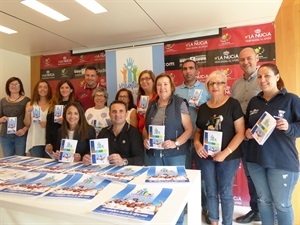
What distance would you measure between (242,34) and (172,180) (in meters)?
2.66

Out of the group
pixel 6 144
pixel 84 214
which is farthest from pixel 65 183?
pixel 6 144

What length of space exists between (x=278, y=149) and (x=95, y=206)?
4.76 ft

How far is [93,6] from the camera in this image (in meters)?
2.54

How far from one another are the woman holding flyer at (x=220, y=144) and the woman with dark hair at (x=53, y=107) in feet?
5.06

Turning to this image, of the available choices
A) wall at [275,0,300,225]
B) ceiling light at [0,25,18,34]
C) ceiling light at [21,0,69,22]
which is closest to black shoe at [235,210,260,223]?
wall at [275,0,300,225]

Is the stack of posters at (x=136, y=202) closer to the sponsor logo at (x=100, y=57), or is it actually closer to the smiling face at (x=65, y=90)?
the smiling face at (x=65, y=90)

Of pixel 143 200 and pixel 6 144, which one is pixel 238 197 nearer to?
pixel 143 200

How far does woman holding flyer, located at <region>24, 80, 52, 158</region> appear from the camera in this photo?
2.88 meters

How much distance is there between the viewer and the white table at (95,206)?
38.1 inches

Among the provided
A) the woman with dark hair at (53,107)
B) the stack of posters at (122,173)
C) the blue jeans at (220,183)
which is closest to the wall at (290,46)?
the blue jeans at (220,183)

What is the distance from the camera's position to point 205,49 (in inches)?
134

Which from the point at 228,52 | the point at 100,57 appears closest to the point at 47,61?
the point at 100,57

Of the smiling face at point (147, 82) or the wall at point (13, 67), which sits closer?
the smiling face at point (147, 82)

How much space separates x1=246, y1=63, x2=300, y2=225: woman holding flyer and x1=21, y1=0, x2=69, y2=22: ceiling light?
2.37 m
